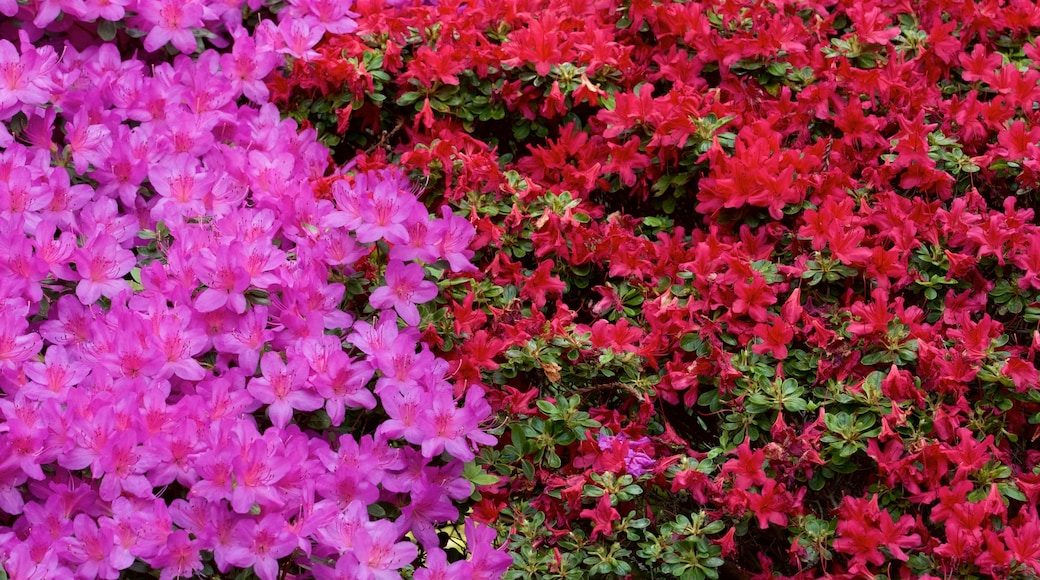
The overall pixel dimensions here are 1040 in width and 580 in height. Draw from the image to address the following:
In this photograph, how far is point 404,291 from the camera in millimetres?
2129

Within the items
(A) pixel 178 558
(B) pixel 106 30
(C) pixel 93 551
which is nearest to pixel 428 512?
(A) pixel 178 558

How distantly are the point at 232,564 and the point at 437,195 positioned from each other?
3.11 ft

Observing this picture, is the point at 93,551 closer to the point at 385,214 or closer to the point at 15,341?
the point at 15,341

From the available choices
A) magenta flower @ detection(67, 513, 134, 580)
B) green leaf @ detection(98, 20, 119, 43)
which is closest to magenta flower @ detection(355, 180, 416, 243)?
magenta flower @ detection(67, 513, 134, 580)

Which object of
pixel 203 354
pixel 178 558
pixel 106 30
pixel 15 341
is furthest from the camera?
pixel 106 30

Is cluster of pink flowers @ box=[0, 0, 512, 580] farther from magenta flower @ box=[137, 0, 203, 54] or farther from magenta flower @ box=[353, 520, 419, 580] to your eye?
magenta flower @ box=[137, 0, 203, 54]

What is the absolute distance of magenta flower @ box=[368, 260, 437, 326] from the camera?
2.11 m

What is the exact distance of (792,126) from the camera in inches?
102

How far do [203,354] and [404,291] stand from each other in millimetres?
363

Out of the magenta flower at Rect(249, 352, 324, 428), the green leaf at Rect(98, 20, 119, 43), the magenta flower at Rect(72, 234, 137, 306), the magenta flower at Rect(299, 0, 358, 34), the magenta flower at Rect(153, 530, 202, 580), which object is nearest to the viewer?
the magenta flower at Rect(153, 530, 202, 580)

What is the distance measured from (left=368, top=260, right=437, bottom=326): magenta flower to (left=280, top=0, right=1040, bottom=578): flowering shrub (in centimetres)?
8

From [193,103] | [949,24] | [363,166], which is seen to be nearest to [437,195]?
[363,166]

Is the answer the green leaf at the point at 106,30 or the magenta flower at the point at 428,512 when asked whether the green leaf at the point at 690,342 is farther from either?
the green leaf at the point at 106,30

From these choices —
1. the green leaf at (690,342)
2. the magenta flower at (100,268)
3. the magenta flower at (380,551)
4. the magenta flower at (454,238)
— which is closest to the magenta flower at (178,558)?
the magenta flower at (380,551)
